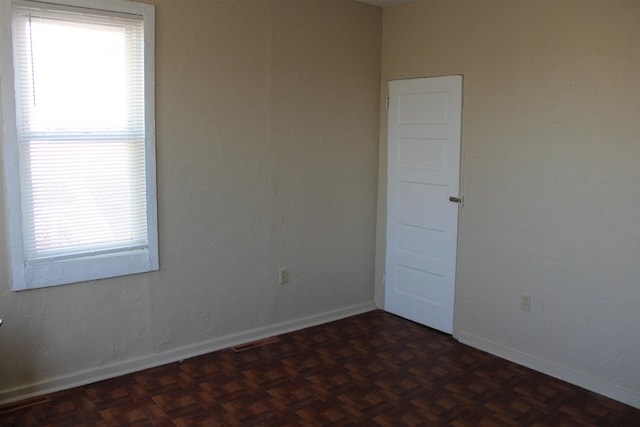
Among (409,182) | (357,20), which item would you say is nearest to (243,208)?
(409,182)

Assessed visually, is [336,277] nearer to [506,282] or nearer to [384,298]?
[384,298]

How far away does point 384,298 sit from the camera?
4.74 metres

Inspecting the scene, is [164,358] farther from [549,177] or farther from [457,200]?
[549,177]

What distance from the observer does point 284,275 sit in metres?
4.22

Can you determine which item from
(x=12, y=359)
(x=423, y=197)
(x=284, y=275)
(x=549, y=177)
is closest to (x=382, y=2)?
(x=423, y=197)

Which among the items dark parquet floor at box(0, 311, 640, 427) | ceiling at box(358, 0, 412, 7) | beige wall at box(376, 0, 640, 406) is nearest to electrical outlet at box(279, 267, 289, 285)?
dark parquet floor at box(0, 311, 640, 427)

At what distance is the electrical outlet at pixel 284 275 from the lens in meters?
4.20

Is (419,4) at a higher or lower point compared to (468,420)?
higher

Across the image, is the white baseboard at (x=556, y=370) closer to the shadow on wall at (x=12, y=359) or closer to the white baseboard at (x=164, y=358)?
the white baseboard at (x=164, y=358)

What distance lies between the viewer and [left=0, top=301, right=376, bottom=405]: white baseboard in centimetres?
321

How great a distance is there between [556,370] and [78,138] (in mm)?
3109

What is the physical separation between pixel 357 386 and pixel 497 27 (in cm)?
240

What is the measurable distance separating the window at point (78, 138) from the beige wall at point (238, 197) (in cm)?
10

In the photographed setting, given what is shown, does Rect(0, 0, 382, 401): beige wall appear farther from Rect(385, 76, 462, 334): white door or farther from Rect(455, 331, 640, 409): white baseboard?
Rect(455, 331, 640, 409): white baseboard
